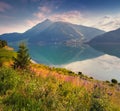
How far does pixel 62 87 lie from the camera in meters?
12.6

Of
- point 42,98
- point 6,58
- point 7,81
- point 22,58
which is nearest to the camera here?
point 42,98

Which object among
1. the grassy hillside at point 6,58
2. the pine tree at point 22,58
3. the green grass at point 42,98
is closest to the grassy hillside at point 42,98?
the green grass at point 42,98

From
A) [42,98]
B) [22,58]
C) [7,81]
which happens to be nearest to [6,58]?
[22,58]

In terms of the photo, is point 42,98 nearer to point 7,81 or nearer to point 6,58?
point 7,81

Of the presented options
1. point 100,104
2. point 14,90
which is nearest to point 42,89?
point 14,90

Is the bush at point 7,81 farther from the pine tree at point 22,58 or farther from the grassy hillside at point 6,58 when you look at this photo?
the pine tree at point 22,58

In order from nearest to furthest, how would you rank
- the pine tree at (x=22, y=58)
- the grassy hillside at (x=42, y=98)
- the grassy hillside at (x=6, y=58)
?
the grassy hillside at (x=42, y=98) → the pine tree at (x=22, y=58) → the grassy hillside at (x=6, y=58)

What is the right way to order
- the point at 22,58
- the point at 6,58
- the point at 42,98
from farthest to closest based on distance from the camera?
1. the point at 6,58
2. the point at 22,58
3. the point at 42,98

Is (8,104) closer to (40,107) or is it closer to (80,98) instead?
(40,107)

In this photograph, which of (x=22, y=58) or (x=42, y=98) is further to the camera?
(x=22, y=58)

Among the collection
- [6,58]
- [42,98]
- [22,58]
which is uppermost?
[22,58]

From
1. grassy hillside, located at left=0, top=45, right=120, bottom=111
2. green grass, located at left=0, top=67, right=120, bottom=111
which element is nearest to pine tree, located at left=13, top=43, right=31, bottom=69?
grassy hillside, located at left=0, top=45, right=120, bottom=111

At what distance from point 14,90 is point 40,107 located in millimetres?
2355

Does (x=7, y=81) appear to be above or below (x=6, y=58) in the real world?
above
